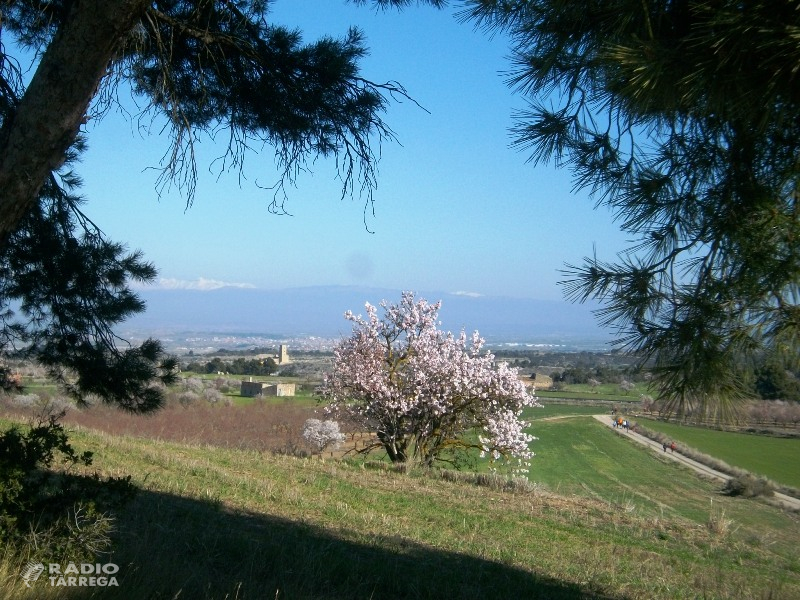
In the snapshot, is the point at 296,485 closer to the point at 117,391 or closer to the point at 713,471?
the point at 117,391

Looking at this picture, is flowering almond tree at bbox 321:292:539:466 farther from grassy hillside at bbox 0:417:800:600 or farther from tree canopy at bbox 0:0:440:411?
tree canopy at bbox 0:0:440:411

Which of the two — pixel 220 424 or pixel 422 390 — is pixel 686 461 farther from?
pixel 220 424

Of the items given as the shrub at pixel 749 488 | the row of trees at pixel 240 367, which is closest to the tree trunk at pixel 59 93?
the shrub at pixel 749 488

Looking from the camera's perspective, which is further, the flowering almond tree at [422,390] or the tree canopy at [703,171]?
the flowering almond tree at [422,390]

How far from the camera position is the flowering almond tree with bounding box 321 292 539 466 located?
1616 centimetres

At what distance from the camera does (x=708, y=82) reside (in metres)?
3.03

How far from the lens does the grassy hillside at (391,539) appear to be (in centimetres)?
503

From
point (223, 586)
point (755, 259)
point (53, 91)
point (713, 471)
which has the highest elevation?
point (53, 91)

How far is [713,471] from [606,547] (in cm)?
1307

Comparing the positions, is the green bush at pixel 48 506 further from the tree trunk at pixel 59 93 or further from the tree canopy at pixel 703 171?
the tree canopy at pixel 703 171

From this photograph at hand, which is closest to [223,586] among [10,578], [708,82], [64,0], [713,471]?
[10,578]

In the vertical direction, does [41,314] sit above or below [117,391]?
above

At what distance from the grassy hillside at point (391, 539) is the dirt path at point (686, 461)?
1.77 m

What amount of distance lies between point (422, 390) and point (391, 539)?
8.69 m
